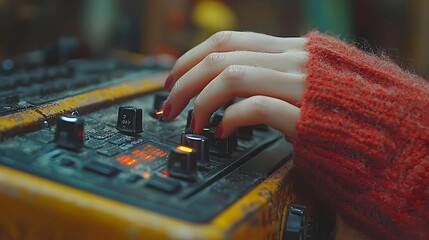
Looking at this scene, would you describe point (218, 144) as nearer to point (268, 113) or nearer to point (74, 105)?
point (268, 113)

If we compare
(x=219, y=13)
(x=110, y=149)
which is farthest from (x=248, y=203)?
(x=219, y=13)

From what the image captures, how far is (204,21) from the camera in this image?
1.66 meters

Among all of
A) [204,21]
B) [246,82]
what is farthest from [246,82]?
[204,21]

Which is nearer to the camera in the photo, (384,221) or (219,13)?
(384,221)

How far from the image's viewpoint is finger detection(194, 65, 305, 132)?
55cm

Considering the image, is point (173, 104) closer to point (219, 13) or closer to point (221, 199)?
point (221, 199)

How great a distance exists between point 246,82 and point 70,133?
0.19 meters

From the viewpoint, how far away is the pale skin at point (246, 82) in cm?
53

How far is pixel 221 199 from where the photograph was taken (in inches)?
17.5

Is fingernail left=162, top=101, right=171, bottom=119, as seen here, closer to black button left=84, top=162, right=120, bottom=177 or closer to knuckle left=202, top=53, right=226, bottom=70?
knuckle left=202, top=53, right=226, bottom=70

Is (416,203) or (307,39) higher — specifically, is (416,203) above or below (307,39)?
below

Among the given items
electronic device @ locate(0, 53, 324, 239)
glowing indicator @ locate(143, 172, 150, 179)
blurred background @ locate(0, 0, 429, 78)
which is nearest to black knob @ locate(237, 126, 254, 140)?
electronic device @ locate(0, 53, 324, 239)

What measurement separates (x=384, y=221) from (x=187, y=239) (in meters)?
0.27

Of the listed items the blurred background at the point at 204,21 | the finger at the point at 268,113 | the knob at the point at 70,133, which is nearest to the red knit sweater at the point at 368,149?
the finger at the point at 268,113
